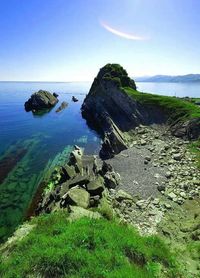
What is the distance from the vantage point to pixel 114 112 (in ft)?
253

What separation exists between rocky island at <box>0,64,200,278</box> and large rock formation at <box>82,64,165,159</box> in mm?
430

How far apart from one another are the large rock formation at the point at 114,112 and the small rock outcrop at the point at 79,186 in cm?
975

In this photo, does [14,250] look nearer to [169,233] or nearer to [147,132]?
[169,233]

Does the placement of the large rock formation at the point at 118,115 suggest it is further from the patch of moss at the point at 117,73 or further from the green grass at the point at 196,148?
the green grass at the point at 196,148

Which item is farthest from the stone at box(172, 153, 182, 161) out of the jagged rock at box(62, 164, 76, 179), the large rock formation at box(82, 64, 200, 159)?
the jagged rock at box(62, 164, 76, 179)

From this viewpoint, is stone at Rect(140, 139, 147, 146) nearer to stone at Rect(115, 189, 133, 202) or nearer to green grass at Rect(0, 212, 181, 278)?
stone at Rect(115, 189, 133, 202)

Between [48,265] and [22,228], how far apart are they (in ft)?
19.1

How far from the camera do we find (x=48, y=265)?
10.5 metres

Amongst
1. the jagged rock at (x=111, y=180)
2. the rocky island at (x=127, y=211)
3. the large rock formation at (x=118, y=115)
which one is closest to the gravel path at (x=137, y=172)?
the rocky island at (x=127, y=211)

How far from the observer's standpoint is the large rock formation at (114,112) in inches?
1923

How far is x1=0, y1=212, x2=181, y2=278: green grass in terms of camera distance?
33.9 ft

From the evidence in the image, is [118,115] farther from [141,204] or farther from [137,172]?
[141,204]

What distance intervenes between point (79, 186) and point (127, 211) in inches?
217

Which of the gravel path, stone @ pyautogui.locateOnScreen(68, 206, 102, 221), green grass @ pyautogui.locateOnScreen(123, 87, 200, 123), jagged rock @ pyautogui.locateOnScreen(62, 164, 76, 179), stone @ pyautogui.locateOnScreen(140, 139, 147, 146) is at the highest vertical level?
stone @ pyautogui.locateOnScreen(68, 206, 102, 221)
